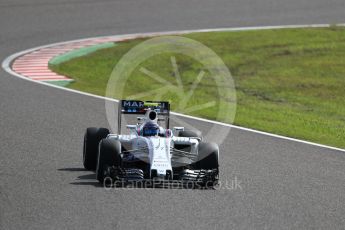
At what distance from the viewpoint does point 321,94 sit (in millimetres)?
21531

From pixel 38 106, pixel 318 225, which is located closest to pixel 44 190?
pixel 318 225

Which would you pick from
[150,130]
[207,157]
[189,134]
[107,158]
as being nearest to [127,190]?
[107,158]

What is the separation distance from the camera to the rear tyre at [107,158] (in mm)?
11523

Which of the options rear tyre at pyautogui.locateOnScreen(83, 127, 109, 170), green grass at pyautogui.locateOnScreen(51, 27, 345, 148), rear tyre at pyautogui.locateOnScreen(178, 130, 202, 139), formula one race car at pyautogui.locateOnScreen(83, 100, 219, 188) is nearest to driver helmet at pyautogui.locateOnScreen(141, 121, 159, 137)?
formula one race car at pyautogui.locateOnScreen(83, 100, 219, 188)

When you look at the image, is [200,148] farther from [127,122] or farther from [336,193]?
[127,122]

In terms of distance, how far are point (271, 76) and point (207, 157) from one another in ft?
37.5

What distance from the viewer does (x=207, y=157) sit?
12.0 m

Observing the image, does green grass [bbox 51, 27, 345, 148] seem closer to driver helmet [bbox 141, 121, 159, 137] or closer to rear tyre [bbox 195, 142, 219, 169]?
rear tyre [bbox 195, 142, 219, 169]

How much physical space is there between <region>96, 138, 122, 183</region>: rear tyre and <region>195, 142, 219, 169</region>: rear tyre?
1100 mm

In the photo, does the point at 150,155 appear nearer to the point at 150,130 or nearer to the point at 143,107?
the point at 150,130

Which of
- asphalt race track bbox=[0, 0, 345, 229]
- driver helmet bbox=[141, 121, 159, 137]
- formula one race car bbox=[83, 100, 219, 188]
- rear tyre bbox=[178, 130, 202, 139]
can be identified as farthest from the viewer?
rear tyre bbox=[178, 130, 202, 139]

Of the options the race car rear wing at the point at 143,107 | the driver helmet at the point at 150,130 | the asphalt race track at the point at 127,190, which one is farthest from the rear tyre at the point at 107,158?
the race car rear wing at the point at 143,107

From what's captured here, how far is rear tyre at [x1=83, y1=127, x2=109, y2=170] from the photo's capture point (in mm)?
12711

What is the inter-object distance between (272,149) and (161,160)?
142 inches
